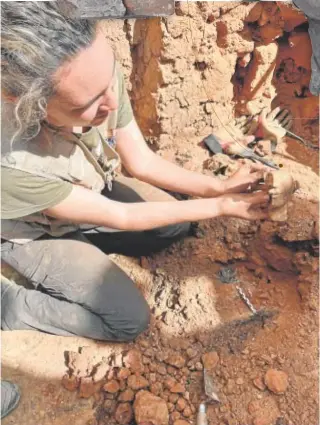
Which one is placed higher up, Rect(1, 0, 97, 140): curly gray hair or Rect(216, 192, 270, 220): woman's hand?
Rect(1, 0, 97, 140): curly gray hair

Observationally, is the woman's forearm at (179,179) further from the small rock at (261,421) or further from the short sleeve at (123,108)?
the small rock at (261,421)

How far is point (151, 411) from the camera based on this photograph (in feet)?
4.91

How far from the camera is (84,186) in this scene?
1.62m

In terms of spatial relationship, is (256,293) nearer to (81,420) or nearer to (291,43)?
(81,420)

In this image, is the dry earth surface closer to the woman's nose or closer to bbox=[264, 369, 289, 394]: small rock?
bbox=[264, 369, 289, 394]: small rock

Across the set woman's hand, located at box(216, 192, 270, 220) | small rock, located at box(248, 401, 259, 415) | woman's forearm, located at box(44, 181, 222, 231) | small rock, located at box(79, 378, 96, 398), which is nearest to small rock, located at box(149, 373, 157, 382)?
small rock, located at box(79, 378, 96, 398)

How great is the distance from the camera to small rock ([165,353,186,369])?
63.3 inches

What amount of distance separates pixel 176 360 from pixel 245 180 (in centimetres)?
73

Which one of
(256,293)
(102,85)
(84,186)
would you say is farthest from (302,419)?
(102,85)

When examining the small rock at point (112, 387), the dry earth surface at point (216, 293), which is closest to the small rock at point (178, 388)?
the dry earth surface at point (216, 293)

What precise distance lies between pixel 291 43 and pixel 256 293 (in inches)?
40.5

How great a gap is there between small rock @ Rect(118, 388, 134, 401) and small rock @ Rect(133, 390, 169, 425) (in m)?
0.05

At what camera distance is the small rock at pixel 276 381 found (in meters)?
1.47

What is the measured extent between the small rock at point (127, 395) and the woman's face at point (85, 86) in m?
0.99
